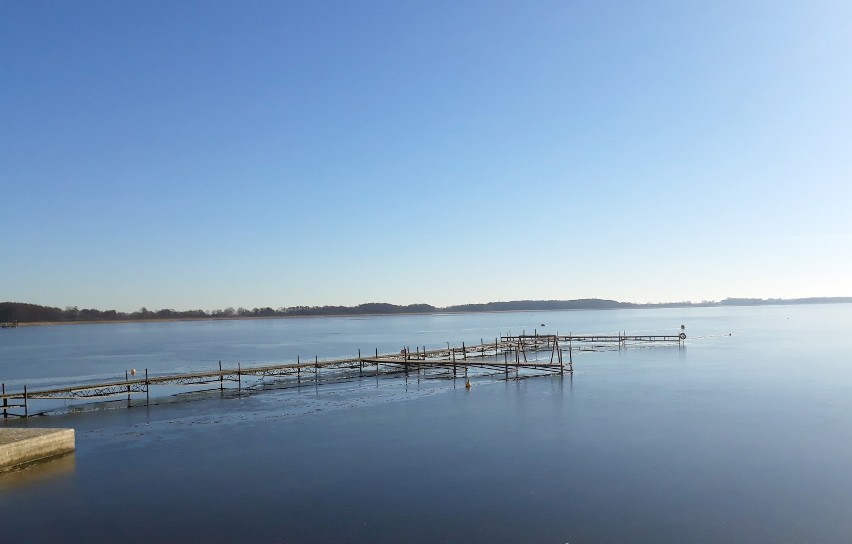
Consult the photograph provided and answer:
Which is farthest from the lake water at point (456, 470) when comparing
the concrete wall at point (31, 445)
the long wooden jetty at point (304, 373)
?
the long wooden jetty at point (304, 373)

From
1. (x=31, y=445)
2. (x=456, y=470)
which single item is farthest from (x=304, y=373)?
(x=456, y=470)

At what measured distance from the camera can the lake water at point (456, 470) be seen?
45.5 feet

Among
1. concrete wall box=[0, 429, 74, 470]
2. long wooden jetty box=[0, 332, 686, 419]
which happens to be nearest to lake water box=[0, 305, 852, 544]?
concrete wall box=[0, 429, 74, 470]

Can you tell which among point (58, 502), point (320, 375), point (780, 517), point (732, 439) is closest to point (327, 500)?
point (58, 502)

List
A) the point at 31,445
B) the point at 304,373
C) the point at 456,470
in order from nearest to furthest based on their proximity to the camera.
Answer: the point at 456,470 < the point at 31,445 < the point at 304,373

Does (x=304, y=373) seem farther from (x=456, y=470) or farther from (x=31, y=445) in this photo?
(x=456, y=470)

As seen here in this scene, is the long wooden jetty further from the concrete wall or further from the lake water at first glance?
the concrete wall

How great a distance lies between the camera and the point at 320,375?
1820 inches

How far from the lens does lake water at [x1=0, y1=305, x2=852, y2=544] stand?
1388 cm

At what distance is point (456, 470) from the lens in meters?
18.5

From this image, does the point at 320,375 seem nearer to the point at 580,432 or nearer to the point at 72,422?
the point at 72,422

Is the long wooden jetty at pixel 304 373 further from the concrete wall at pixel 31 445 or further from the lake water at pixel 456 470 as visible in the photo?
the concrete wall at pixel 31 445

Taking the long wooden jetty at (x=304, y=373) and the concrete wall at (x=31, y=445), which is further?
the long wooden jetty at (x=304, y=373)

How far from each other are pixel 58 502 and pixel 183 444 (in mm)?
6785
